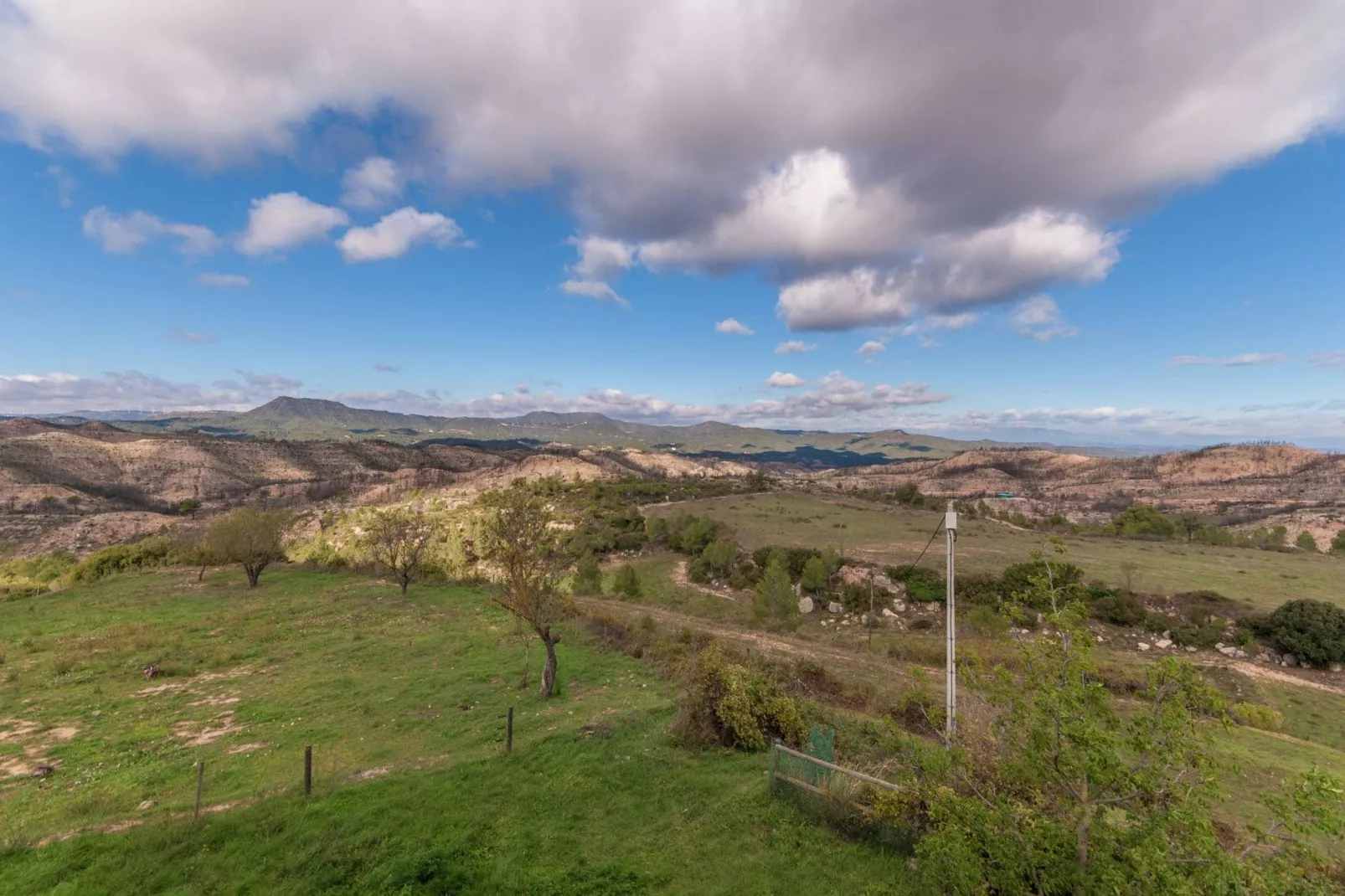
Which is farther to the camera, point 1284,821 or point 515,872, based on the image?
point 515,872

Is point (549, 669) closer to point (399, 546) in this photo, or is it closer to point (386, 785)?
point (386, 785)

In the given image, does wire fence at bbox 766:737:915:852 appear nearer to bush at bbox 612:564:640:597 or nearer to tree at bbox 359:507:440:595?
tree at bbox 359:507:440:595

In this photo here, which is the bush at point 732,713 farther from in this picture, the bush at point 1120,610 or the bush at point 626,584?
the bush at point 1120,610

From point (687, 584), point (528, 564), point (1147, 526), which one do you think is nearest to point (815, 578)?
point (687, 584)

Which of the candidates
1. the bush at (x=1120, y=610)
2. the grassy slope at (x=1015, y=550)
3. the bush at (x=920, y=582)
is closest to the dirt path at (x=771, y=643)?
the bush at (x=920, y=582)

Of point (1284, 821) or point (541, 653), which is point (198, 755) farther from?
point (1284, 821)

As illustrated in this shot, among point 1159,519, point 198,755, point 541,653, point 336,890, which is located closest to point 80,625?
point 198,755
